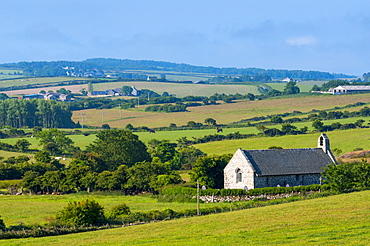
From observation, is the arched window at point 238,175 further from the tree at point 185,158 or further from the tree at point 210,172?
the tree at point 185,158

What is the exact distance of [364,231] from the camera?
123 ft

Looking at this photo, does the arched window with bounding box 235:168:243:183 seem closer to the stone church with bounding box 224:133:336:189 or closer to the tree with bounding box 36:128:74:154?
the stone church with bounding box 224:133:336:189

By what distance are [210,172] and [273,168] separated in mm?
7850

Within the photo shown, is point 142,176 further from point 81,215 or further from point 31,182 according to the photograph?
point 81,215

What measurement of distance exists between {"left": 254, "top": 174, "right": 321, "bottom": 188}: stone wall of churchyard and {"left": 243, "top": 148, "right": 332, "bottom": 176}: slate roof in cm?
47

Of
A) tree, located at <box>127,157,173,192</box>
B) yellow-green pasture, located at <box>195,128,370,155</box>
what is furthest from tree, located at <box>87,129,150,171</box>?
tree, located at <box>127,157,173,192</box>

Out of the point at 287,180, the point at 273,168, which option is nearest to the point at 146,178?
the point at 273,168

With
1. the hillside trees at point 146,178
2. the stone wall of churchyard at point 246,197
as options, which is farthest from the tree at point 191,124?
the stone wall of churchyard at point 246,197

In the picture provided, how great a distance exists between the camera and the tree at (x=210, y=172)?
74.9 m

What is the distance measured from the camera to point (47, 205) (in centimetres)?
6656

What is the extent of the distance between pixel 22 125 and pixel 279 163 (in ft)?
417

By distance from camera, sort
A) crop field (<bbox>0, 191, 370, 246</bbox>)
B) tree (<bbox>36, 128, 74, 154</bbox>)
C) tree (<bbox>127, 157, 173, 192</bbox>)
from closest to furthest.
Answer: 1. crop field (<bbox>0, 191, 370, 246</bbox>)
2. tree (<bbox>127, 157, 173, 192</bbox>)
3. tree (<bbox>36, 128, 74, 154</bbox>)

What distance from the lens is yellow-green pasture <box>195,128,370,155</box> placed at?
11153 centimetres

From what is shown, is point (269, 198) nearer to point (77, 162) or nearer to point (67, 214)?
point (67, 214)
